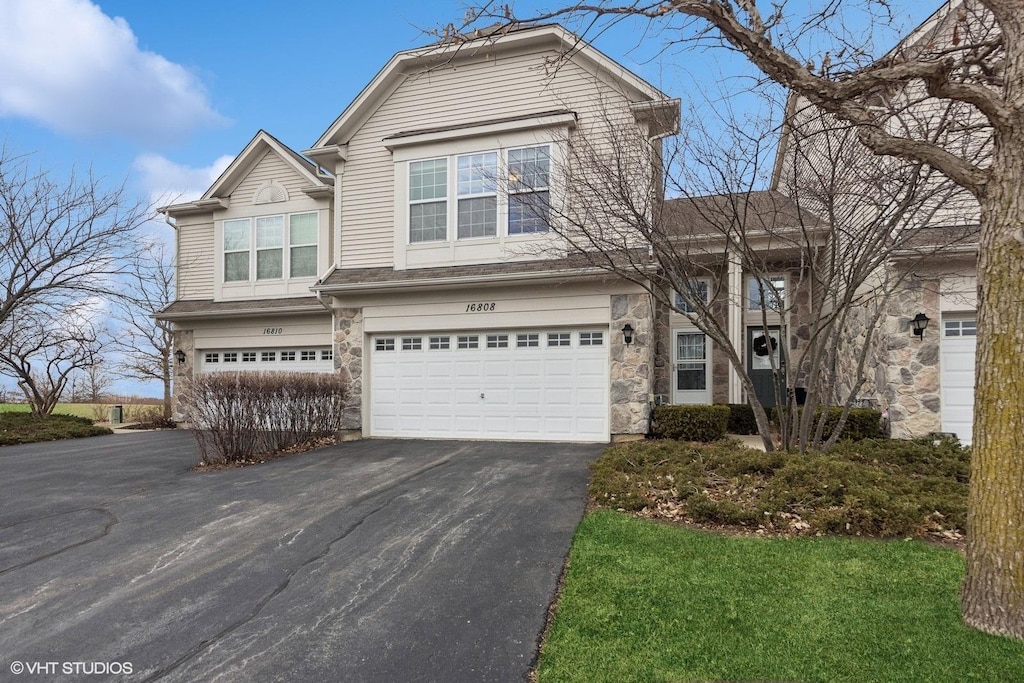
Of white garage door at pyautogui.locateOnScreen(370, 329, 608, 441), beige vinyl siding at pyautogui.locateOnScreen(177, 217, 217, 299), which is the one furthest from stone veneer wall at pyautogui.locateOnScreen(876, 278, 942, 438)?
beige vinyl siding at pyautogui.locateOnScreen(177, 217, 217, 299)

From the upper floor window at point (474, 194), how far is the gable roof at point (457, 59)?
5.92 feet

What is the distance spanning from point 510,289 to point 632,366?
2.72 metres

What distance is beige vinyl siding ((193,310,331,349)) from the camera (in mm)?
13570

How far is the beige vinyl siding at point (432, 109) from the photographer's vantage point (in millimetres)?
10664

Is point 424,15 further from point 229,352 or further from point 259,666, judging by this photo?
point 229,352

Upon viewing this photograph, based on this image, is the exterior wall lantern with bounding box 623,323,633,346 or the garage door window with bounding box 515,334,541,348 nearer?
the exterior wall lantern with bounding box 623,323,633,346

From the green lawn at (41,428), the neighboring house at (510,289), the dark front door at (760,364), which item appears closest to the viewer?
the neighboring house at (510,289)

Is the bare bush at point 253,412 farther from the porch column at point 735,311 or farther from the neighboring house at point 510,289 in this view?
the porch column at point 735,311

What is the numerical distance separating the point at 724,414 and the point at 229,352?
12110 mm

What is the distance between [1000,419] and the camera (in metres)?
3.29

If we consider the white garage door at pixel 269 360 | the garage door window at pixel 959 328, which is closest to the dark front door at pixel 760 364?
the garage door window at pixel 959 328

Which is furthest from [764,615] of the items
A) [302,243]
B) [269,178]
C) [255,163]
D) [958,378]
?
[255,163]

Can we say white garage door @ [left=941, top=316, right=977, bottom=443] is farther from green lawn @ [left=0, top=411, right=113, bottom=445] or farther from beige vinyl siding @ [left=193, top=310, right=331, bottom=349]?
green lawn @ [left=0, top=411, right=113, bottom=445]

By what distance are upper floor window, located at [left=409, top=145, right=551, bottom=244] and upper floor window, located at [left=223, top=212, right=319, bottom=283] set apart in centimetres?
375
